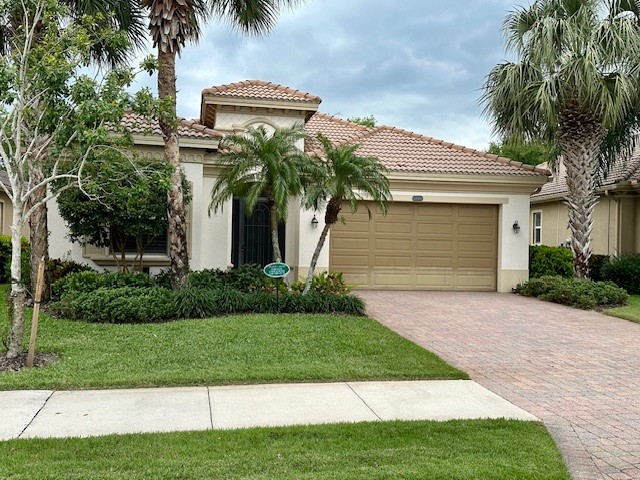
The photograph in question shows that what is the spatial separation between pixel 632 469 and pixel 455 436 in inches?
55.8

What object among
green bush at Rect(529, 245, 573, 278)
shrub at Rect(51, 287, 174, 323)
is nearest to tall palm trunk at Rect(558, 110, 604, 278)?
green bush at Rect(529, 245, 573, 278)

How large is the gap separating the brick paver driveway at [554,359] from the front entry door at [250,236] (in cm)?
330

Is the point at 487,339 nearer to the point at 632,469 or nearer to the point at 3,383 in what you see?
the point at 632,469

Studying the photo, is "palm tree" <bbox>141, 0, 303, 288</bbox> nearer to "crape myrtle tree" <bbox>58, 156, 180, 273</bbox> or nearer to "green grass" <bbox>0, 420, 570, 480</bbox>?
"crape myrtle tree" <bbox>58, 156, 180, 273</bbox>

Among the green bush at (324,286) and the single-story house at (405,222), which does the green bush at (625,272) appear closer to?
the single-story house at (405,222)

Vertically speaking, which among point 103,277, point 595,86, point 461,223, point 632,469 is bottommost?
point 632,469

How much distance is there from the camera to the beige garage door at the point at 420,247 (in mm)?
16297

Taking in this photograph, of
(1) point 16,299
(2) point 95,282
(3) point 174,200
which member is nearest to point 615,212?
(3) point 174,200

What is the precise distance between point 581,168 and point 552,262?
3038 mm

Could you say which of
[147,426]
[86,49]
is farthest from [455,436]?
[86,49]

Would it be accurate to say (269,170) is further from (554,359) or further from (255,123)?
(554,359)

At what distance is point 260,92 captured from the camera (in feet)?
52.4

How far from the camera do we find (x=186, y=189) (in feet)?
42.7

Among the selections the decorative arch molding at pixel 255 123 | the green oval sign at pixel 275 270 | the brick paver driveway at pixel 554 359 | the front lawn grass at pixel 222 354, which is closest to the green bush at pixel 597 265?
the brick paver driveway at pixel 554 359
